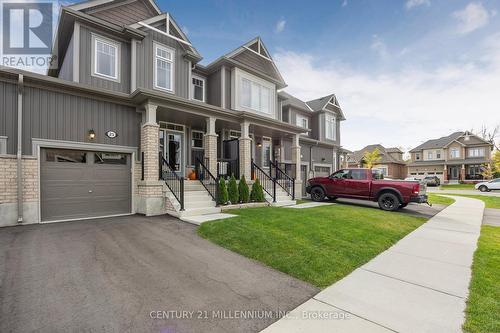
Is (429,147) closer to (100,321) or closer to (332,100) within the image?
(332,100)

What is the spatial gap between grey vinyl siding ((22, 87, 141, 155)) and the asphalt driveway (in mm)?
3396

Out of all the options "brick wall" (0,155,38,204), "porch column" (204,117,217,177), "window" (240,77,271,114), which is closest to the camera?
"brick wall" (0,155,38,204)

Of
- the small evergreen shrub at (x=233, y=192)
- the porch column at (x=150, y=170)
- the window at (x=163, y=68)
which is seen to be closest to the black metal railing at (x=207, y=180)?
the small evergreen shrub at (x=233, y=192)

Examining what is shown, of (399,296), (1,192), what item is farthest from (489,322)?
(1,192)

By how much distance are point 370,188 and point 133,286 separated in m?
10.2

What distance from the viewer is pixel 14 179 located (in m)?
6.46

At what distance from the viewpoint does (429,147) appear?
39375 mm

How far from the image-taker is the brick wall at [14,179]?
6328 mm

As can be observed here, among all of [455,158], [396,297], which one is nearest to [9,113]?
[396,297]

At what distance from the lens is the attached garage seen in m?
7.00

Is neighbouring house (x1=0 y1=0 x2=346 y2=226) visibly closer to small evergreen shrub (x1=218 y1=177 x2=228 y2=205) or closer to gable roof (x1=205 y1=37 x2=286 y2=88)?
gable roof (x1=205 y1=37 x2=286 y2=88)

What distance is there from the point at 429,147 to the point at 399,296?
47029 mm

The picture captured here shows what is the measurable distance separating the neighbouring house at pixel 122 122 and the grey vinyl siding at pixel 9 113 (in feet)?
0.07

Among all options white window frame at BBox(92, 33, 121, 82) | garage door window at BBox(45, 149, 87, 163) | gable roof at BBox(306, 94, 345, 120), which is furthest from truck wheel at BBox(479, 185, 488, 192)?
garage door window at BBox(45, 149, 87, 163)
